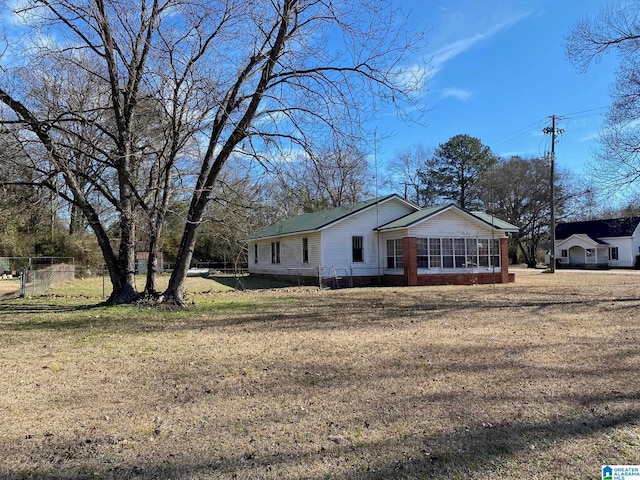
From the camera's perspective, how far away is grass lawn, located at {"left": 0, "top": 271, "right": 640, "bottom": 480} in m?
3.58

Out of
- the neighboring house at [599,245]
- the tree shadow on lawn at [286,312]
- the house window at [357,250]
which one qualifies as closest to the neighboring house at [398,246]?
Answer: the house window at [357,250]

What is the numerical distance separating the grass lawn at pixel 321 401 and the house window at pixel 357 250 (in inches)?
572

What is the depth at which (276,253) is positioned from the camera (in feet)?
98.6

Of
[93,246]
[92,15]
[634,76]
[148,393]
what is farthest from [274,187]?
[93,246]

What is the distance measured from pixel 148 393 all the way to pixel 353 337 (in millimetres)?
4211

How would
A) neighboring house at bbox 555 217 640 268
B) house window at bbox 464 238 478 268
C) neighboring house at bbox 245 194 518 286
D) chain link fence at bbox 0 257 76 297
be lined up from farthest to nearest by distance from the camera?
1. neighboring house at bbox 555 217 640 268
2. house window at bbox 464 238 478 268
3. neighboring house at bbox 245 194 518 286
4. chain link fence at bbox 0 257 76 297

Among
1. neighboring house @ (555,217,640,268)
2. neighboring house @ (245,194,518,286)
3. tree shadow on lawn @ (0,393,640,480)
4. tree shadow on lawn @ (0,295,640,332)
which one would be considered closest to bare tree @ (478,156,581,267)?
neighboring house @ (555,217,640,268)

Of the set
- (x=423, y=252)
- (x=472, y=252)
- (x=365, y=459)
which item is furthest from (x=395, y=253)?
(x=365, y=459)

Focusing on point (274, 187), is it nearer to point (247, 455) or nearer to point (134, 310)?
point (134, 310)

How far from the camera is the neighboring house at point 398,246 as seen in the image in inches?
923

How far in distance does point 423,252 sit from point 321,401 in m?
19.5

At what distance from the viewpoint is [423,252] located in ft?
77.9

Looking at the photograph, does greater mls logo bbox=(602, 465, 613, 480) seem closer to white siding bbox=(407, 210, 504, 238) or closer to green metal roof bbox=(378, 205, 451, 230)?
green metal roof bbox=(378, 205, 451, 230)

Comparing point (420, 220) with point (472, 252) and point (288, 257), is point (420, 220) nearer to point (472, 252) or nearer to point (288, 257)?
point (472, 252)
